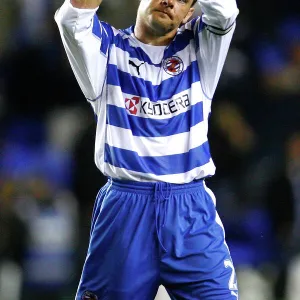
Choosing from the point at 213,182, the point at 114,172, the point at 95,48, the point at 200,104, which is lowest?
the point at 213,182

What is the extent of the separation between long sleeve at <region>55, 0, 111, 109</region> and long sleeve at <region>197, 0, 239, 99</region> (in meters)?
0.41

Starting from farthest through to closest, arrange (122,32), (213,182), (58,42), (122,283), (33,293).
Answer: (58,42)
(213,182)
(33,293)
(122,32)
(122,283)

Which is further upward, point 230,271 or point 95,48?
point 95,48

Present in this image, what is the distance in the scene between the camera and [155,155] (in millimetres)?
3496

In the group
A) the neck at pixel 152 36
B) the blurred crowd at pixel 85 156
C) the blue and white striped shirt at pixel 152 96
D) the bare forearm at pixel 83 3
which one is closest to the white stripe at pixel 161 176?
the blue and white striped shirt at pixel 152 96

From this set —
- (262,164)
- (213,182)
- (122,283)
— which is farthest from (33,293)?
(122,283)

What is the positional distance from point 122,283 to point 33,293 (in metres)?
2.37

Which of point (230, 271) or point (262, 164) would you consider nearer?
point (230, 271)

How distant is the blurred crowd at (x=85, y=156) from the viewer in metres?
5.88

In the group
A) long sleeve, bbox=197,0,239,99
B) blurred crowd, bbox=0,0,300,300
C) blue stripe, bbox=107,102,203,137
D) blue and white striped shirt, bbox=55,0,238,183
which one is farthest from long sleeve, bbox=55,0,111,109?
blurred crowd, bbox=0,0,300,300

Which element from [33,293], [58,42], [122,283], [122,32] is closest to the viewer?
[122,283]

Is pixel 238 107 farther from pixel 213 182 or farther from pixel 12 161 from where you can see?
pixel 12 161

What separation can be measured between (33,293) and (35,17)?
2.32 meters

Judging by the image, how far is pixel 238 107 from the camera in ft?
20.9
